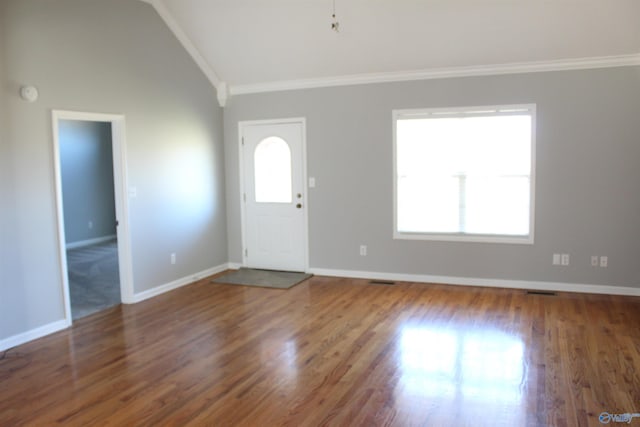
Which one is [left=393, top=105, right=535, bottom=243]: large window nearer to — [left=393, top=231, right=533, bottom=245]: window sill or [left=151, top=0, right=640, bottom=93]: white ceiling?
[left=393, top=231, right=533, bottom=245]: window sill

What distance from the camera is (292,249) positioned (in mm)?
6516

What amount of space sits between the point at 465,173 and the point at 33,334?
464cm

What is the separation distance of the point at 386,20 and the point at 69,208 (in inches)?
258

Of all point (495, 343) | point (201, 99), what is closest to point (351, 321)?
point (495, 343)

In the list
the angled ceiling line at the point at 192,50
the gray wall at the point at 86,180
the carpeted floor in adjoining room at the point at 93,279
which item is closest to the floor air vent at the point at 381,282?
the carpeted floor in adjoining room at the point at 93,279

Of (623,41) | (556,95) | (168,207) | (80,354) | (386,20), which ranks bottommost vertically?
(80,354)

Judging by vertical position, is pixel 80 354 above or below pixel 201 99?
below

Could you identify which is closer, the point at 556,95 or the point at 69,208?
the point at 556,95

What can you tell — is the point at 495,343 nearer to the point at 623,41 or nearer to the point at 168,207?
the point at 623,41

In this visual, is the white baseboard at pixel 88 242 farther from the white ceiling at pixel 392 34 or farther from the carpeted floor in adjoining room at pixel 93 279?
the white ceiling at pixel 392 34

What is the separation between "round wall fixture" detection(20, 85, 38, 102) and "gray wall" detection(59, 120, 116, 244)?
4742 mm

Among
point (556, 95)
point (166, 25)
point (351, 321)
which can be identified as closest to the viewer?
point (351, 321)

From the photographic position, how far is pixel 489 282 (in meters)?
5.62

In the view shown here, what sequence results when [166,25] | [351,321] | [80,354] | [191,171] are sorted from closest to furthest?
1. [80,354]
2. [351,321]
3. [166,25]
4. [191,171]
